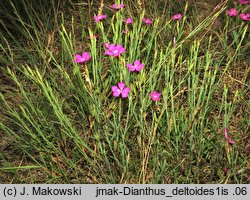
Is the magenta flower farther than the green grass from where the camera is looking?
Yes

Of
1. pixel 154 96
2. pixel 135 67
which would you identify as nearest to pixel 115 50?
pixel 135 67

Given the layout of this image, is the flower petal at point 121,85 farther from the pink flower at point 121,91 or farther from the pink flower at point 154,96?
the pink flower at point 154,96

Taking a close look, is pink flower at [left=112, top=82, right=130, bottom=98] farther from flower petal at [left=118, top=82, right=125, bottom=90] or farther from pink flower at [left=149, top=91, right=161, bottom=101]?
pink flower at [left=149, top=91, right=161, bottom=101]

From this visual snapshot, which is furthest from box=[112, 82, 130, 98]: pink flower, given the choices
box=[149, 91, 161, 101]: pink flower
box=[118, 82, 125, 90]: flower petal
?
box=[149, 91, 161, 101]: pink flower

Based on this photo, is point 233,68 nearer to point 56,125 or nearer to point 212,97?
point 212,97

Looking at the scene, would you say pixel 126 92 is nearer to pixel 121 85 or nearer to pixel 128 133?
pixel 121 85

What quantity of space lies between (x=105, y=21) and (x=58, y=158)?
95 centimetres

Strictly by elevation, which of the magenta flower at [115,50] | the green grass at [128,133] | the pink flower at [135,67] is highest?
the magenta flower at [115,50]

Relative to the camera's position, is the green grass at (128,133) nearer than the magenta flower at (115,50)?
Yes

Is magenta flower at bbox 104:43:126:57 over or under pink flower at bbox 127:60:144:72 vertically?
over

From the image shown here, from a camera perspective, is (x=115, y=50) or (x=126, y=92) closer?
(x=126, y=92)

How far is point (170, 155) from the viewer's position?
1468 mm

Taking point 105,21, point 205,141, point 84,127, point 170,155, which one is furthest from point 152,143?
point 105,21

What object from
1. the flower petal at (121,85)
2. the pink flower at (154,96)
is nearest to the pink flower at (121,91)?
A: the flower petal at (121,85)
